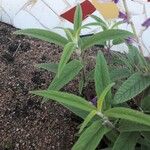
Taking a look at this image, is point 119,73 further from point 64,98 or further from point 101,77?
point 64,98

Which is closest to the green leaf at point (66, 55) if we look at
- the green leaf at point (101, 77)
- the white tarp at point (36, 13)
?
the green leaf at point (101, 77)

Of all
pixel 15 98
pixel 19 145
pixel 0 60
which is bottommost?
pixel 19 145

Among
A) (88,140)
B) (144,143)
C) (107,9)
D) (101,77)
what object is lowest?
(144,143)

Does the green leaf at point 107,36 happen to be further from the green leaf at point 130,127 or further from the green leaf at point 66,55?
the green leaf at point 130,127

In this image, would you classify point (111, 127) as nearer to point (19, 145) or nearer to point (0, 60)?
point (19, 145)

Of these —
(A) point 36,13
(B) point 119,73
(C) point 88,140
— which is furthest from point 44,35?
(A) point 36,13

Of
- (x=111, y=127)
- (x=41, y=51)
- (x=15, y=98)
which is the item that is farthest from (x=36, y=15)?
(x=111, y=127)

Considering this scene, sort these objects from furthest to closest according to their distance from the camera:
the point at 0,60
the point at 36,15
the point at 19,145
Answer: the point at 36,15, the point at 0,60, the point at 19,145
